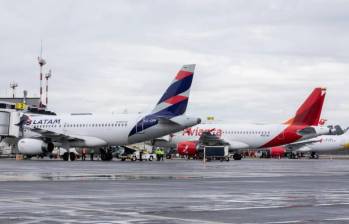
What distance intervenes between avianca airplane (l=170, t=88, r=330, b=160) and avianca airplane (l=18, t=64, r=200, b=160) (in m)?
17.6

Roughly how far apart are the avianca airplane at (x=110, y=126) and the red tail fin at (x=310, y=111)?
88.4 ft

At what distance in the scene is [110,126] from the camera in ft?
230

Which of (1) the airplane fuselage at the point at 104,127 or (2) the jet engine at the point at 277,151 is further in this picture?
(2) the jet engine at the point at 277,151

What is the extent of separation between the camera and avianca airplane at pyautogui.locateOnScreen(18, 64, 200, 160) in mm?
66750

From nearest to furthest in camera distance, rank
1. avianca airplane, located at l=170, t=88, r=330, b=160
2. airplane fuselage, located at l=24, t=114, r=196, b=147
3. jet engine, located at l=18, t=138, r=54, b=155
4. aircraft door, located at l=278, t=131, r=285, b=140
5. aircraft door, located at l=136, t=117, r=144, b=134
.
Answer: airplane fuselage, located at l=24, t=114, r=196, b=147 < aircraft door, located at l=136, t=117, r=144, b=134 < jet engine, located at l=18, t=138, r=54, b=155 < avianca airplane, located at l=170, t=88, r=330, b=160 < aircraft door, located at l=278, t=131, r=285, b=140

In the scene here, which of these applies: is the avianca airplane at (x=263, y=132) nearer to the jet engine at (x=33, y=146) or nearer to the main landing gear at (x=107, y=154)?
the main landing gear at (x=107, y=154)

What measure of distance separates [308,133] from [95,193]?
6819 cm

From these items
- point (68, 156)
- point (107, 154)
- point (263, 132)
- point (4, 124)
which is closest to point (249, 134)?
point (263, 132)

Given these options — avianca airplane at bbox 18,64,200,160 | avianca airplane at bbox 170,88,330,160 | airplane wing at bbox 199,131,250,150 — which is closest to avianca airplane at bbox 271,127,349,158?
avianca airplane at bbox 170,88,330,160

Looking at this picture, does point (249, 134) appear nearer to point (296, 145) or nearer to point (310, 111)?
point (310, 111)

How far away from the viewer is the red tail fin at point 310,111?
3524 inches

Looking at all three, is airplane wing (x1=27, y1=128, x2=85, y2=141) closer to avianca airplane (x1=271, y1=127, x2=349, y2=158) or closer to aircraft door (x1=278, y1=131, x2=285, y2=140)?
aircraft door (x1=278, y1=131, x2=285, y2=140)

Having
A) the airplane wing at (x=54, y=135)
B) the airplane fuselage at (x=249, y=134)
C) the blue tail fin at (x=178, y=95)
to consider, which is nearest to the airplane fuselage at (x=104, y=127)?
the airplane wing at (x=54, y=135)

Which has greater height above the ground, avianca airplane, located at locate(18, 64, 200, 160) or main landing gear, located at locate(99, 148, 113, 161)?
avianca airplane, located at locate(18, 64, 200, 160)
